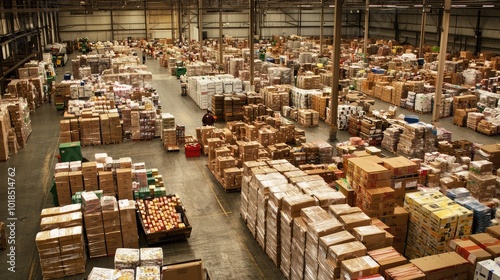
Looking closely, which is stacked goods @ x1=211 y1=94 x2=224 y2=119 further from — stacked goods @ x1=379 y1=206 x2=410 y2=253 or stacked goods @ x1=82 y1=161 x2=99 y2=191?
stacked goods @ x1=379 y1=206 x2=410 y2=253

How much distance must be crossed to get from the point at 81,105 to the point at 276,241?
536 inches

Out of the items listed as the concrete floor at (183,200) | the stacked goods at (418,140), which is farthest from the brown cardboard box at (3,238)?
the stacked goods at (418,140)

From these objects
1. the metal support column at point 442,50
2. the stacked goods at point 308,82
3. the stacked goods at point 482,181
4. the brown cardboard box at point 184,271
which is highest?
the metal support column at point 442,50

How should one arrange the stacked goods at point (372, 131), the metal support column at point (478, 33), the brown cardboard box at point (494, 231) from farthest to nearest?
the metal support column at point (478, 33)
the stacked goods at point (372, 131)
the brown cardboard box at point (494, 231)

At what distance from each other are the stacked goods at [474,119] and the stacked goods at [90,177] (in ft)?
52.7

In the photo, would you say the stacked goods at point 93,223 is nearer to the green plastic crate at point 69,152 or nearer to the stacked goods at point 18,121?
the green plastic crate at point 69,152

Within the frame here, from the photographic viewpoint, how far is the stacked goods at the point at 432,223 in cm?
846

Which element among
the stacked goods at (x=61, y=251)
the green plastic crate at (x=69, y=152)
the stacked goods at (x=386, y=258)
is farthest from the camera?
the green plastic crate at (x=69, y=152)

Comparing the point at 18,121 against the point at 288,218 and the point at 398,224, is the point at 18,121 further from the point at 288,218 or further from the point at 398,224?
the point at 398,224

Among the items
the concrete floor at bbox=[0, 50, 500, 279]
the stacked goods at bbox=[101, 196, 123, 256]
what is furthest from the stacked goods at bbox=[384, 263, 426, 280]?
the stacked goods at bbox=[101, 196, 123, 256]

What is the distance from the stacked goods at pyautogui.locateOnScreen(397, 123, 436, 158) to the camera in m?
15.9

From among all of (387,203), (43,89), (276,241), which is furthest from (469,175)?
(43,89)

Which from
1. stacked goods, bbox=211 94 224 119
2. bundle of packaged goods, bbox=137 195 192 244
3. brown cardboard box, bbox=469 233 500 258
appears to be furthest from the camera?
stacked goods, bbox=211 94 224 119

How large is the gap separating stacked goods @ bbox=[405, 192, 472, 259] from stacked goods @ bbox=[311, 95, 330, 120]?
12.3 meters
